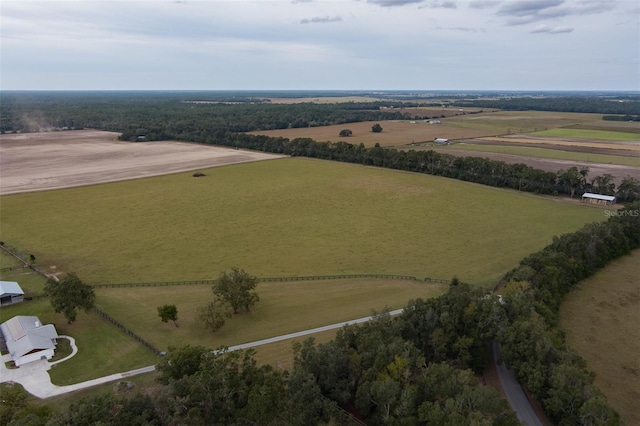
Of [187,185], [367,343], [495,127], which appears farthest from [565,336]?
[495,127]

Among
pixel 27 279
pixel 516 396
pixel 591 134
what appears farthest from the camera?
pixel 591 134

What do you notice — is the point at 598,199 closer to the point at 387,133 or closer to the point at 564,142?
the point at 564,142

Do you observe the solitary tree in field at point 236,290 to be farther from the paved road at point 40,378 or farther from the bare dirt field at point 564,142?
the bare dirt field at point 564,142

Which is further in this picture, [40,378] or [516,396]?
[40,378]

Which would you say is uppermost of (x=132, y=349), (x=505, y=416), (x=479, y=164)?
(x=479, y=164)

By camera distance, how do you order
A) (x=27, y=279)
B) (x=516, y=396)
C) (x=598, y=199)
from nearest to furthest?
1. (x=516, y=396)
2. (x=27, y=279)
3. (x=598, y=199)

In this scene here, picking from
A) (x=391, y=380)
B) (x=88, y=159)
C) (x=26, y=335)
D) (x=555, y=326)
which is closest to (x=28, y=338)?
(x=26, y=335)

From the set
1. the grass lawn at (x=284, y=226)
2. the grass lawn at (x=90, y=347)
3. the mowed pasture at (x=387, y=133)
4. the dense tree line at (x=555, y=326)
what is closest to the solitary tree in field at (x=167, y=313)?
the grass lawn at (x=90, y=347)

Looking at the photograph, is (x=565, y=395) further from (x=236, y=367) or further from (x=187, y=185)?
(x=187, y=185)
